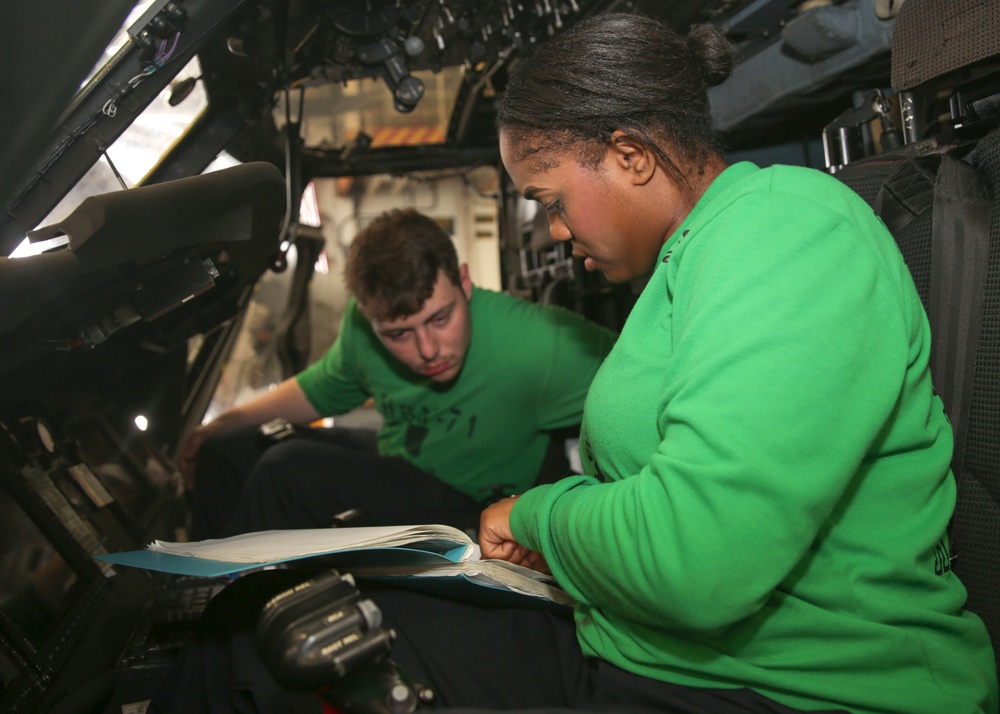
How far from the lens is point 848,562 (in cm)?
85

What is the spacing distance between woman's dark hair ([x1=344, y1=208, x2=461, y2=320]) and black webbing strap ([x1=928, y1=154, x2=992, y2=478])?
1.20m

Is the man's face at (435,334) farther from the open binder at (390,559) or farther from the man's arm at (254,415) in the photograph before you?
the open binder at (390,559)

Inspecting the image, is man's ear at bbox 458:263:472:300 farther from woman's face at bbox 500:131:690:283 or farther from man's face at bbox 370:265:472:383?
woman's face at bbox 500:131:690:283

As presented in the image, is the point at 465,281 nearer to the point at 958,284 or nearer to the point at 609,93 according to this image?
the point at 609,93

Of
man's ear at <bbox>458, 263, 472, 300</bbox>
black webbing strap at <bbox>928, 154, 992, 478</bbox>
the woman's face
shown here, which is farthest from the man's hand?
man's ear at <bbox>458, 263, 472, 300</bbox>

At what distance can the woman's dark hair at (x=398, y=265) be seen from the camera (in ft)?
6.26

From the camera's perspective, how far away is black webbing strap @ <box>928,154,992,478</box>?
3.47ft

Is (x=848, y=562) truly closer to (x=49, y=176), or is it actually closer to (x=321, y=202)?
(x=49, y=176)

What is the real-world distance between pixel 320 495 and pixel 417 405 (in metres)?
0.43

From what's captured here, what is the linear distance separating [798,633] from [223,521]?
1.77 meters

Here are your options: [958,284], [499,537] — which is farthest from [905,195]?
[499,537]

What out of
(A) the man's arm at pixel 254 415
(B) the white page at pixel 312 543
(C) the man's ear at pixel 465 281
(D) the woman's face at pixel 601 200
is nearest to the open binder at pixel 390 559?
(B) the white page at pixel 312 543

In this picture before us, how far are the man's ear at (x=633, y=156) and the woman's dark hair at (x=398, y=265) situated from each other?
0.97m

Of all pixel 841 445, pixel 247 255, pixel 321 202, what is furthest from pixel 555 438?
pixel 321 202
